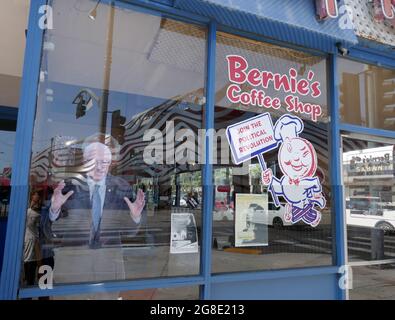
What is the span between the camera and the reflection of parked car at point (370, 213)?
23.4 feet

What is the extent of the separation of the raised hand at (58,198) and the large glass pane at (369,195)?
10.9 ft

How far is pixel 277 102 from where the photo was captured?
407cm

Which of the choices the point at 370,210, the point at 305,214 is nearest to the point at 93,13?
the point at 305,214

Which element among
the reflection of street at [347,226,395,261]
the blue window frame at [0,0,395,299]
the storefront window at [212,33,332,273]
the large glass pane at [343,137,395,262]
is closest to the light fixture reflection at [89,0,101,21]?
the blue window frame at [0,0,395,299]

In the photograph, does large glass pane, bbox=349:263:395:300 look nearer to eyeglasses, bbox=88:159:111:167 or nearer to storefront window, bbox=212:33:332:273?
storefront window, bbox=212:33:332:273

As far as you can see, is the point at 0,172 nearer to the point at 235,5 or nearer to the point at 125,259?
the point at 125,259

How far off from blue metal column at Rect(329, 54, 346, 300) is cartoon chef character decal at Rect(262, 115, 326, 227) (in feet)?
0.62

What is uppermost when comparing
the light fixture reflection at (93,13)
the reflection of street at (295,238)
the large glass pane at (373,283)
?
the light fixture reflection at (93,13)

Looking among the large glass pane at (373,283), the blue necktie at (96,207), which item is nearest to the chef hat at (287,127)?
the blue necktie at (96,207)

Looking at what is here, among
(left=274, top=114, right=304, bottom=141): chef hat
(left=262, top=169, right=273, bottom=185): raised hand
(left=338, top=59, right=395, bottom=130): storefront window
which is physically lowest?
(left=262, top=169, right=273, bottom=185): raised hand

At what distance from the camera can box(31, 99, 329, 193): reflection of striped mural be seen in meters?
3.11

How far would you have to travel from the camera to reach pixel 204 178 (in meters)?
3.50

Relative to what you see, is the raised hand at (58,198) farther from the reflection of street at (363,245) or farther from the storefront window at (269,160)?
the reflection of street at (363,245)

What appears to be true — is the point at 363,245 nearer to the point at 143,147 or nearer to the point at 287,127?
the point at 287,127
